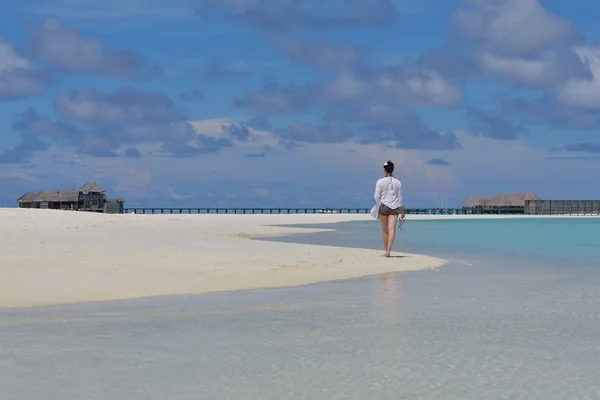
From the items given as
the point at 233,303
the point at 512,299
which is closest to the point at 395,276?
the point at 512,299

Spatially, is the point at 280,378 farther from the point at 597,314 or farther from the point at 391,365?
the point at 597,314

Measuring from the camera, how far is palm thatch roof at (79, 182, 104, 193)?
9524 centimetres

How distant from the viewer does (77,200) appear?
307 feet

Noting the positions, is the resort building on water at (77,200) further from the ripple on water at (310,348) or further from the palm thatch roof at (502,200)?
the ripple on water at (310,348)

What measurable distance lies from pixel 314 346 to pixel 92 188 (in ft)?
300

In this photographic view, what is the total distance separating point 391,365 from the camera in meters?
6.96

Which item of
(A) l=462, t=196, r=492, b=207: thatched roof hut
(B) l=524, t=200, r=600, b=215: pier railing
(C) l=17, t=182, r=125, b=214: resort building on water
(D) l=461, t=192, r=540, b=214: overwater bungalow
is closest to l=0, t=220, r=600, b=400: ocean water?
(C) l=17, t=182, r=125, b=214: resort building on water

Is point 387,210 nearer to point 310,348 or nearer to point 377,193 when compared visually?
point 377,193

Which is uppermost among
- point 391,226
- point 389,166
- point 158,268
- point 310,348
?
point 389,166

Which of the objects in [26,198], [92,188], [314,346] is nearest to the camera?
[314,346]

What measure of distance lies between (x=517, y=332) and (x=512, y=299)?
328cm

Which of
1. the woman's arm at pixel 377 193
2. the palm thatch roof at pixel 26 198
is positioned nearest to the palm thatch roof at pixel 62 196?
the palm thatch roof at pixel 26 198

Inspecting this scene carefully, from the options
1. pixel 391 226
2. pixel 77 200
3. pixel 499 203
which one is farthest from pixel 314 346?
pixel 499 203

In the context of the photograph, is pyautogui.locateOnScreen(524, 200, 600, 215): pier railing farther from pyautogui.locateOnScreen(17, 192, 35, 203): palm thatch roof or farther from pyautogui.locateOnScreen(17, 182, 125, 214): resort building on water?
pyautogui.locateOnScreen(17, 192, 35, 203): palm thatch roof
